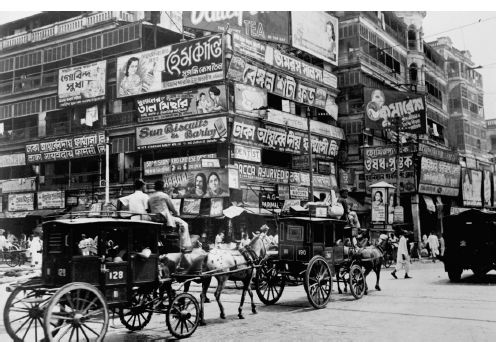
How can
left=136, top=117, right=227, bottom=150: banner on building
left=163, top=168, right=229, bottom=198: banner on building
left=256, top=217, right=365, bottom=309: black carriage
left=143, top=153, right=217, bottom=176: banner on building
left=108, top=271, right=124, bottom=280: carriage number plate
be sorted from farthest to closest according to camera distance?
left=143, top=153, right=217, bottom=176: banner on building < left=136, top=117, right=227, bottom=150: banner on building < left=163, top=168, right=229, bottom=198: banner on building < left=256, top=217, right=365, bottom=309: black carriage < left=108, top=271, right=124, bottom=280: carriage number plate

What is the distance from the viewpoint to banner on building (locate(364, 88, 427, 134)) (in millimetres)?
30016

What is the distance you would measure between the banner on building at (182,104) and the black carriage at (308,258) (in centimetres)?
1479

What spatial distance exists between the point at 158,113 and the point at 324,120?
1191 centimetres

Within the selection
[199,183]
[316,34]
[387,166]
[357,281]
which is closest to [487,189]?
[387,166]

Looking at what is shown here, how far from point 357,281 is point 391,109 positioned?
70.4 ft

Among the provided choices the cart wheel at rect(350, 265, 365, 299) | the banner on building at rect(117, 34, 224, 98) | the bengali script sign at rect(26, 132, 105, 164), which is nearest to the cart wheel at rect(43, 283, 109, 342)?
the cart wheel at rect(350, 265, 365, 299)

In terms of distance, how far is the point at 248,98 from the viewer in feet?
83.8

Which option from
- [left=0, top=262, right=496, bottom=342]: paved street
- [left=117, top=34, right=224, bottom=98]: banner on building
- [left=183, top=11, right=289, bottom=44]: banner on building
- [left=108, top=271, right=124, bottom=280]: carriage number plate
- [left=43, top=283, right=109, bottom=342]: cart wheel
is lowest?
[left=0, top=262, right=496, bottom=342]: paved street

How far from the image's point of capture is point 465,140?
4144 cm

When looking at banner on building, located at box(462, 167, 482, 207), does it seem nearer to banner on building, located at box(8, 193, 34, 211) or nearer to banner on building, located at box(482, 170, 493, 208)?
banner on building, located at box(482, 170, 493, 208)

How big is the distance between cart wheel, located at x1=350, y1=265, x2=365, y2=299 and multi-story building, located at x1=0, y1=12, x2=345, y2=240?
1212cm

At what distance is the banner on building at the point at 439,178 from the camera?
30578mm

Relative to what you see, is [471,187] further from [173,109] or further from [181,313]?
[181,313]

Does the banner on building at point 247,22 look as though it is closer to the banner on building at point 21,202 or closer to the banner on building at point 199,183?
the banner on building at point 199,183
